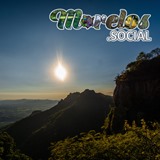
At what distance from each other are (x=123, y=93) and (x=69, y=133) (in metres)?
80.9

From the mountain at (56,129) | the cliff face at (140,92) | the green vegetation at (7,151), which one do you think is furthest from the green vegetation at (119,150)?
the mountain at (56,129)

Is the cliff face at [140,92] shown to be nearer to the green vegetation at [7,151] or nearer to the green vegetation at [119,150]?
the green vegetation at [7,151]

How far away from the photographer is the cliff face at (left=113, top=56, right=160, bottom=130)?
2955 inches

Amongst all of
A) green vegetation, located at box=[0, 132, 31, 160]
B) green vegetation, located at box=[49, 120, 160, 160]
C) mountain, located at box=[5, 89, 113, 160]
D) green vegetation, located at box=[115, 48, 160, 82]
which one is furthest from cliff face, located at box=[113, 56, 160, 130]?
mountain, located at box=[5, 89, 113, 160]

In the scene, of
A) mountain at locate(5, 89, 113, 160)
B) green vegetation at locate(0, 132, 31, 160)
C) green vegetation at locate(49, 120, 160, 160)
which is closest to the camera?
green vegetation at locate(49, 120, 160, 160)

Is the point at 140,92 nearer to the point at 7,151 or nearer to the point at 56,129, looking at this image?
the point at 7,151

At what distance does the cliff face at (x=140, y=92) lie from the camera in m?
75.1

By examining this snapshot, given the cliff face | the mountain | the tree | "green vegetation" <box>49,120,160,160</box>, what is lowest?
the mountain

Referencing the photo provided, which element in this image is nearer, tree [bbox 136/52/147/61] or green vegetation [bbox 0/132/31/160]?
green vegetation [bbox 0/132/31/160]

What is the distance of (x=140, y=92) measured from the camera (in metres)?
79.8

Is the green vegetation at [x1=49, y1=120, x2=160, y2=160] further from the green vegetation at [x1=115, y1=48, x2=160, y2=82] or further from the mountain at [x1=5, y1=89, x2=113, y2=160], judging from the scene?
the mountain at [x1=5, y1=89, x2=113, y2=160]

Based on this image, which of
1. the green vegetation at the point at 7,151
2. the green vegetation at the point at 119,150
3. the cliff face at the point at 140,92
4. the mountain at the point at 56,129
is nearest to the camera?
the green vegetation at the point at 119,150

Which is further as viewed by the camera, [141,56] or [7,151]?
[141,56]

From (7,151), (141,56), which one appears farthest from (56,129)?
(7,151)
